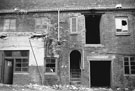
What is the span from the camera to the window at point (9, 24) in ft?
52.5

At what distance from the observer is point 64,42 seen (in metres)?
15.2

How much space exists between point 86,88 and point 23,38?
24.4 feet

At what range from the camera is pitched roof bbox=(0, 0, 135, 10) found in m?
15.6

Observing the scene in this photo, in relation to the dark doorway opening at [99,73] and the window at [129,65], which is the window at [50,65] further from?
the window at [129,65]

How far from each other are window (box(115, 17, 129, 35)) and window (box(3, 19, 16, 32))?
386 inches

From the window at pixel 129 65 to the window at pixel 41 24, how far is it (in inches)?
312

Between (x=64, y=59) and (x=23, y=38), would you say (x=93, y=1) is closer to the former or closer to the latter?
(x=64, y=59)

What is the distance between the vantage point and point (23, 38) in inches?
615

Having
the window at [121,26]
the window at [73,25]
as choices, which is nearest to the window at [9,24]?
the window at [73,25]

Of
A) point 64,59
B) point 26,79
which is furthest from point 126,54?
point 26,79

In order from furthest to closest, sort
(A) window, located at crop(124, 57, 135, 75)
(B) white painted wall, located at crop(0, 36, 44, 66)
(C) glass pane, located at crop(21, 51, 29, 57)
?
1. (C) glass pane, located at crop(21, 51, 29, 57)
2. (B) white painted wall, located at crop(0, 36, 44, 66)
3. (A) window, located at crop(124, 57, 135, 75)

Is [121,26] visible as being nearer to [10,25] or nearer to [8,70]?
[10,25]

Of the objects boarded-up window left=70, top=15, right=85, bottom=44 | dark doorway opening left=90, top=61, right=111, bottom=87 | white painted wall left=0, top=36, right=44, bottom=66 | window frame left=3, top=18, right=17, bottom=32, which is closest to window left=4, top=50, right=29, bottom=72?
white painted wall left=0, top=36, right=44, bottom=66

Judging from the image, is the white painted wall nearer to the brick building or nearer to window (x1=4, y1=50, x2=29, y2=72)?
the brick building
